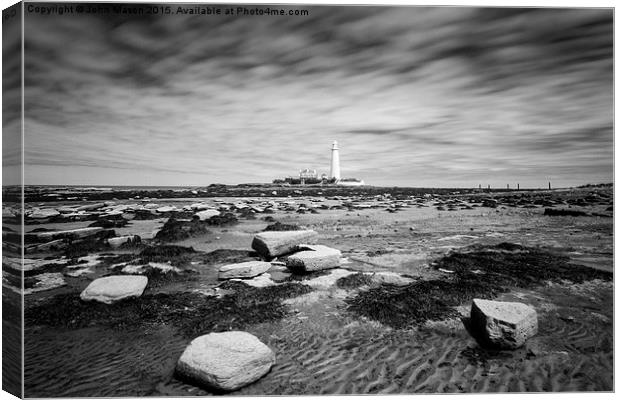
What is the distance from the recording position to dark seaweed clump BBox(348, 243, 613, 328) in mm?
3885

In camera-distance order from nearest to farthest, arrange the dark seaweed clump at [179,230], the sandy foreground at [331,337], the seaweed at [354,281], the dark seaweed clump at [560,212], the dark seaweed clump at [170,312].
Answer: the sandy foreground at [331,337] → the dark seaweed clump at [170,312] → the seaweed at [354,281] → the dark seaweed clump at [560,212] → the dark seaweed clump at [179,230]

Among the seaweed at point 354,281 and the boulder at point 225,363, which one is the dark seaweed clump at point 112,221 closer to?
the boulder at point 225,363

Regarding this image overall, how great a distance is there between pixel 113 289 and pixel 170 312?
0.79 meters

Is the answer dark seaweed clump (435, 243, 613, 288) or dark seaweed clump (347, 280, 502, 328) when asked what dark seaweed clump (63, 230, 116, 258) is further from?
dark seaweed clump (435, 243, 613, 288)

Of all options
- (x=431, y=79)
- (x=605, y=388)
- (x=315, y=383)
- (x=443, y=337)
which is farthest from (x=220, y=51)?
(x=605, y=388)

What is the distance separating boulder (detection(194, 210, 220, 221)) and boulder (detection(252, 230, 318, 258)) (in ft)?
7.27

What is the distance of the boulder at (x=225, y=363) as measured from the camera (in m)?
2.85

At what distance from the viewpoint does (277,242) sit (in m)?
5.31

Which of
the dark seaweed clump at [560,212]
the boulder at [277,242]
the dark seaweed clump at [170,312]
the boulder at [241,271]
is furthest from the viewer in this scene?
the dark seaweed clump at [560,212]

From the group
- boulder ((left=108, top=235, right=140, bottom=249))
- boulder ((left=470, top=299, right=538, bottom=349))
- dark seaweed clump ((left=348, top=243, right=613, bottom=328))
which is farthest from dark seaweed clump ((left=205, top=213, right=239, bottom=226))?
boulder ((left=470, top=299, right=538, bottom=349))

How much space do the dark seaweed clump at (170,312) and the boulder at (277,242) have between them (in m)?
1.13

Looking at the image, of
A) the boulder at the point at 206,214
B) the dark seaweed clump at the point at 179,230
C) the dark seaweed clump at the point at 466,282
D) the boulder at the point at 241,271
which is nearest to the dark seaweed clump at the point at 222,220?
the boulder at the point at 206,214

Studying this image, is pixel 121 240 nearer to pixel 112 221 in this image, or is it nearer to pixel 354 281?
pixel 112 221

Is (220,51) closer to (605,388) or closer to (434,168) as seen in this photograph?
(434,168)
